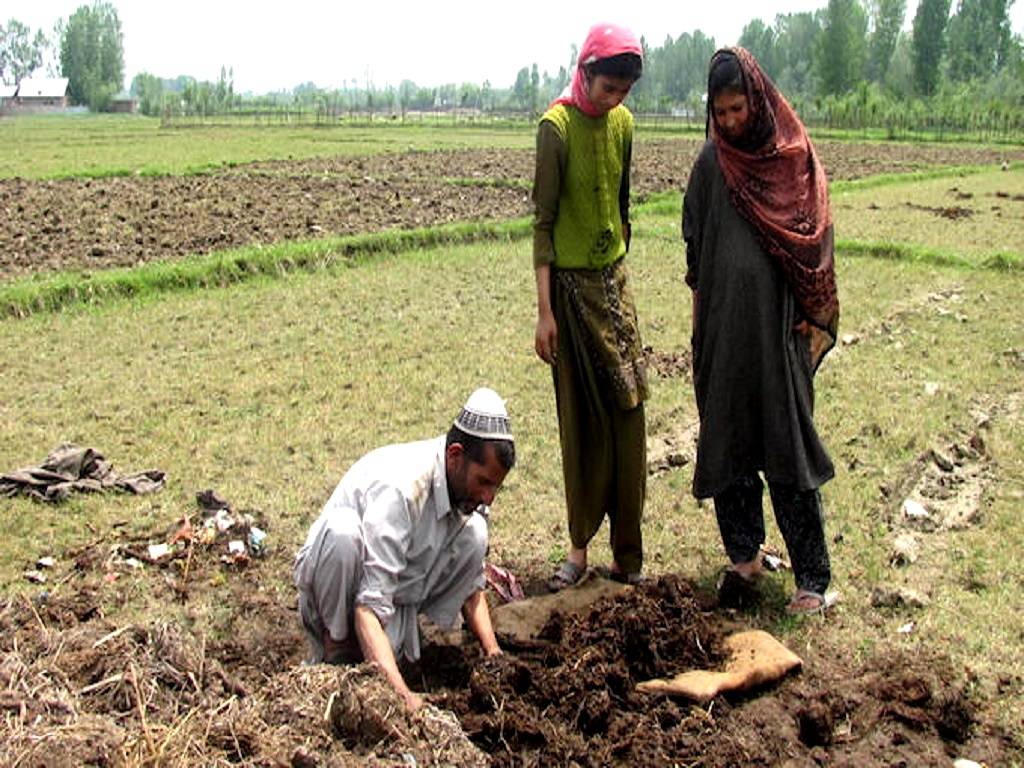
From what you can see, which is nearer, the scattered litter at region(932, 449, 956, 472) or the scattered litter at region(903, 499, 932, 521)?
the scattered litter at region(903, 499, 932, 521)

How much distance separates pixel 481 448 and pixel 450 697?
33.4 inches

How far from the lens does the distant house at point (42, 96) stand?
97.3m

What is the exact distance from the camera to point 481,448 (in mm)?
3404

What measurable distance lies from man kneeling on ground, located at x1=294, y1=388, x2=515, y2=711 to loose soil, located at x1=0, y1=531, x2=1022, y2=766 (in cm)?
20

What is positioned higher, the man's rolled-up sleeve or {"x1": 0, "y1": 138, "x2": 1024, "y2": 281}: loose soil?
{"x1": 0, "y1": 138, "x2": 1024, "y2": 281}: loose soil

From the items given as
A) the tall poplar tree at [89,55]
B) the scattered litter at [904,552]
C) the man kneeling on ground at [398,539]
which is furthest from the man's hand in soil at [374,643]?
the tall poplar tree at [89,55]

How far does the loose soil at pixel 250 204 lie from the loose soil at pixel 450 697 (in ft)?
29.9

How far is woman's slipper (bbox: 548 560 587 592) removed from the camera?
4738mm

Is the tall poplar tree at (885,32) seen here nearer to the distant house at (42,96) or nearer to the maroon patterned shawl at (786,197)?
the distant house at (42,96)

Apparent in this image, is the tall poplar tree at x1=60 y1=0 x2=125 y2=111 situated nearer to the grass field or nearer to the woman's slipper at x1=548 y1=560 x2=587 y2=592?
the grass field

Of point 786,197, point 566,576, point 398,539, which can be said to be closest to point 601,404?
point 566,576

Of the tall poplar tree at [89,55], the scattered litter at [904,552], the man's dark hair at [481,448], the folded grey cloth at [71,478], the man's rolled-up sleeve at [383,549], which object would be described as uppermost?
the tall poplar tree at [89,55]

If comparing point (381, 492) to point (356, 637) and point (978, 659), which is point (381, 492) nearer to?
point (356, 637)

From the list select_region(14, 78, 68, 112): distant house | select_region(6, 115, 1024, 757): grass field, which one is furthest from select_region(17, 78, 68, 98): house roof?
select_region(6, 115, 1024, 757): grass field
